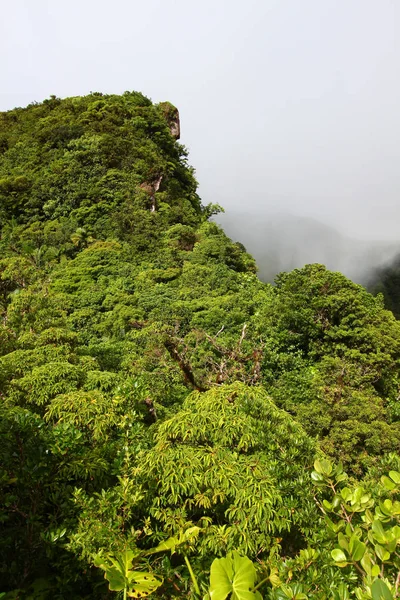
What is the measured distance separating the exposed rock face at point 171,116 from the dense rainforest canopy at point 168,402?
20.7 feet

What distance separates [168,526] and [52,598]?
90 cm

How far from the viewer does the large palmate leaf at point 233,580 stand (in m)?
1.33

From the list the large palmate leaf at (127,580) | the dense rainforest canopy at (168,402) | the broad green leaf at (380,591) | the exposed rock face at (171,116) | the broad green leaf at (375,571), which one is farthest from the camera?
the exposed rock face at (171,116)

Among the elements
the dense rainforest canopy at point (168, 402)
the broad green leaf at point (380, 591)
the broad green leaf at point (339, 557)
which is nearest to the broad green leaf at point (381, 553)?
the dense rainforest canopy at point (168, 402)

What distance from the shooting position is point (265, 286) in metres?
16.5

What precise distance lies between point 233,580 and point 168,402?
7087 millimetres

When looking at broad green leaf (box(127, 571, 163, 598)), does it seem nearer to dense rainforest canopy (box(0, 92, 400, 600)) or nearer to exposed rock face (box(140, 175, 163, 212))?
dense rainforest canopy (box(0, 92, 400, 600))

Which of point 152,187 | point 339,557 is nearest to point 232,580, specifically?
point 339,557

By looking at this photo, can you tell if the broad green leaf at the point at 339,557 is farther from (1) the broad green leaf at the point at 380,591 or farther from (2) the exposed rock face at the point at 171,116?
(2) the exposed rock face at the point at 171,116

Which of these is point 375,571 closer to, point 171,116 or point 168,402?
point 168,402

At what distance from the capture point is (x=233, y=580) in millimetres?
1394

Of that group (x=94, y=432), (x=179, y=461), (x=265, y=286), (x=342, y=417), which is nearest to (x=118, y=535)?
(x=179, y=461)

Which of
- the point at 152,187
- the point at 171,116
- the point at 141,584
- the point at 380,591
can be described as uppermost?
the point at 171,116

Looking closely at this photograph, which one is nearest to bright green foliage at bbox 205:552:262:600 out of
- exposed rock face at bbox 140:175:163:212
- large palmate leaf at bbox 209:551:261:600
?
large palmate leaf at bbox 209:551:261:600
